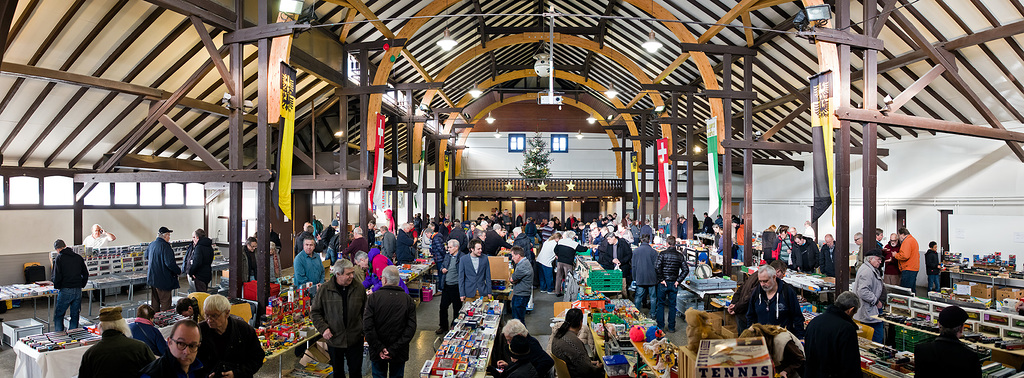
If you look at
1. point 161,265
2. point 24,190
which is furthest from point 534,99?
point 161,265

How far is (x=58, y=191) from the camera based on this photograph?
10.1 m

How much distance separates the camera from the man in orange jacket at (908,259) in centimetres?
845

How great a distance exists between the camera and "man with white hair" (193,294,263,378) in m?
3.43

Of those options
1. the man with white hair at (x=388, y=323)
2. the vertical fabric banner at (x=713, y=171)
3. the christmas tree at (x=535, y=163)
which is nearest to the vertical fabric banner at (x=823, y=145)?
the vertical fabric banner at (x=713, y=171)

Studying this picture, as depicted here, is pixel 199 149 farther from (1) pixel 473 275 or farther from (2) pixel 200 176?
(1) pixel 473 275

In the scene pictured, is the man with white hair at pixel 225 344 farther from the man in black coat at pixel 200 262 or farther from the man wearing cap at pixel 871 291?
the man wearing cap at pixel 871 291

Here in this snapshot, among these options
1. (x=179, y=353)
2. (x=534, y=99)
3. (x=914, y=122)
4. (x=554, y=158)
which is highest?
(x=534, y=99)

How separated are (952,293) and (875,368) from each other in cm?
424

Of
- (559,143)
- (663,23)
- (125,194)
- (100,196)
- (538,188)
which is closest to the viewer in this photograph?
(100,196)

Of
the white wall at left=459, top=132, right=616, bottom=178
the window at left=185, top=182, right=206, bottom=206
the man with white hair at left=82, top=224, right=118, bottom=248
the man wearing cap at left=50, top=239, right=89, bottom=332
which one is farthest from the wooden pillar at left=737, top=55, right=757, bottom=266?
the white wall at left=459, top=132, right=616, bottom=178

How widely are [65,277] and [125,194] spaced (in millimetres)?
5279

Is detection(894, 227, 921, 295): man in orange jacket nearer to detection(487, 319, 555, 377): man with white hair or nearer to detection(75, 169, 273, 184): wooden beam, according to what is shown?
detection(487, 319, 555, 377): man with white hair

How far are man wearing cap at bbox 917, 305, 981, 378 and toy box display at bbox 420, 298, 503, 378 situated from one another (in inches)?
120

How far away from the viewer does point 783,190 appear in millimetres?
18766
